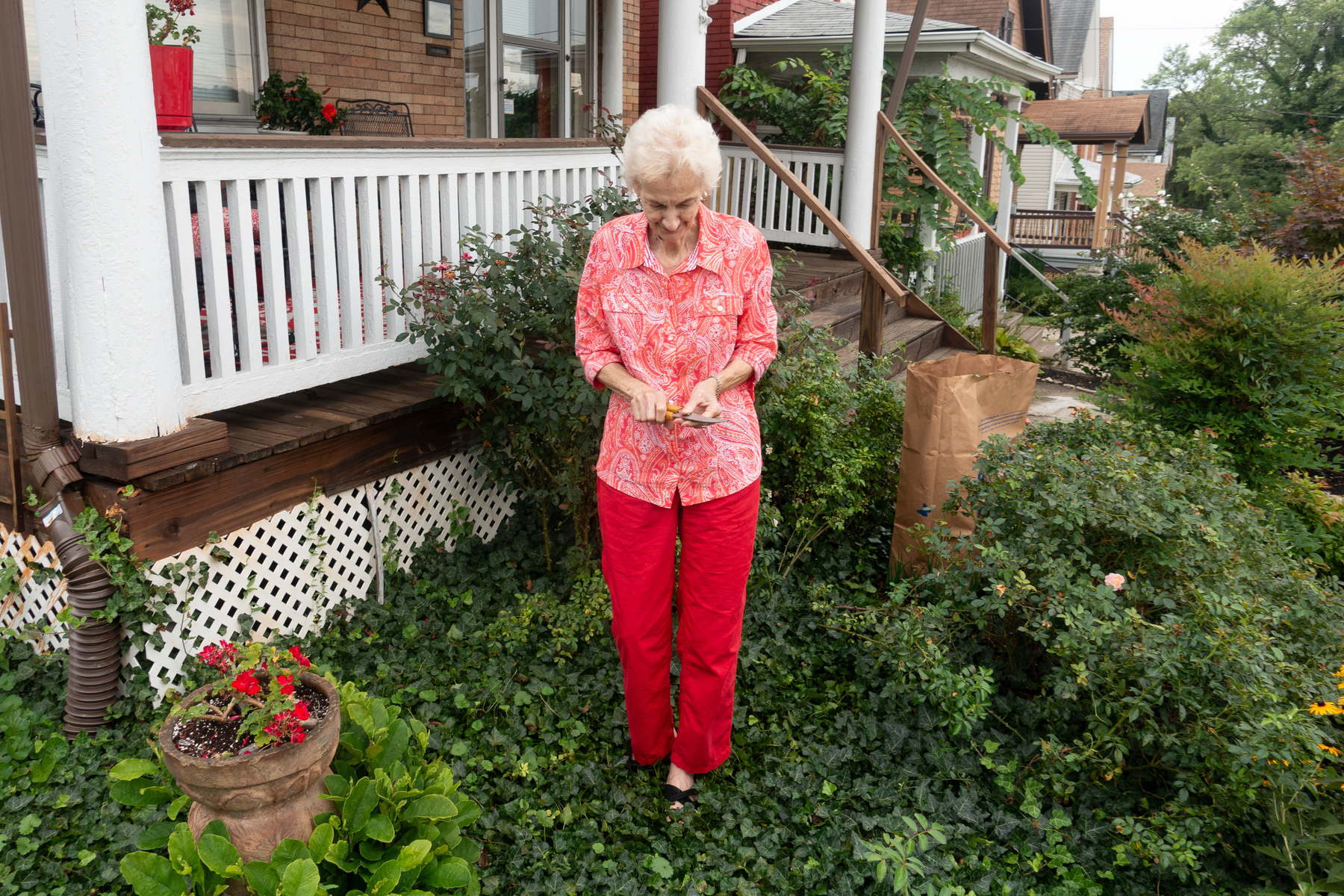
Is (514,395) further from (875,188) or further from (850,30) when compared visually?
(850,30)

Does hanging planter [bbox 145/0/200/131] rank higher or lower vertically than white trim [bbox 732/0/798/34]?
lower

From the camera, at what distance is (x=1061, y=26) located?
31.1 metres

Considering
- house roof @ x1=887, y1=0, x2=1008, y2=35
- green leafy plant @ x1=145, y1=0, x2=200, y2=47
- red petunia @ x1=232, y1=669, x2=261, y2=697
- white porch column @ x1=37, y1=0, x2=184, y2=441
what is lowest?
red petunia @ x1=232, y1=669, x2=261, y2=697

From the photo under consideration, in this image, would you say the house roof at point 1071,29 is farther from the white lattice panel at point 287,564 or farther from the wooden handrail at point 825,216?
the white lattice panel at point 287,564

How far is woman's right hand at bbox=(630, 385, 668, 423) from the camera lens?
87.7 inches

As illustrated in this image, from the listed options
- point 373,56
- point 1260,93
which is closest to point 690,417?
point 373,56

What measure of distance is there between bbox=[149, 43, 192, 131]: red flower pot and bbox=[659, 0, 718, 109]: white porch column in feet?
8.32

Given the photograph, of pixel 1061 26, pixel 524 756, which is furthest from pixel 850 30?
pixel 1061 26

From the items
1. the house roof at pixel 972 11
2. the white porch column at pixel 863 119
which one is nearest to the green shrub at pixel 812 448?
the white porch column at pixel 863 119

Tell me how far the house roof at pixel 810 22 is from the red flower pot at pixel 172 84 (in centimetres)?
747

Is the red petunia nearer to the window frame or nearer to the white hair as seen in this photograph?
the white hair

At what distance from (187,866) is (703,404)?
1.55 metres

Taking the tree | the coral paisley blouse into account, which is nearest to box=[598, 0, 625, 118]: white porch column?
the coral paisley blouse

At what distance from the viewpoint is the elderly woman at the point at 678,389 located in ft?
7.52
